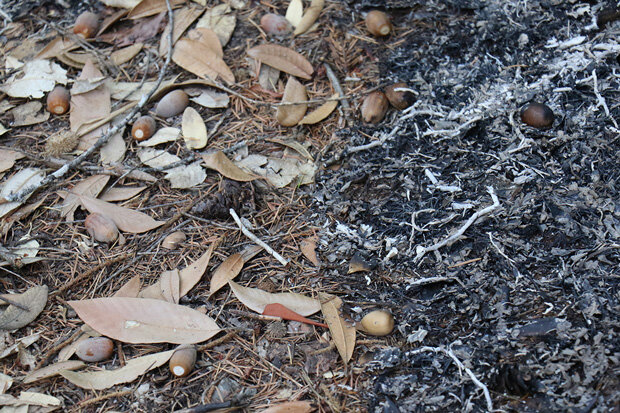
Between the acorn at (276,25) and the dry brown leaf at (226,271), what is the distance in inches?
52.0

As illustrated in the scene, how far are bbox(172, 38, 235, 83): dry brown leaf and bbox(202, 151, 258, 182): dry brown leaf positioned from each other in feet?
1.72

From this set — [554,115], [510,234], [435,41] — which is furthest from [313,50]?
[510,234]

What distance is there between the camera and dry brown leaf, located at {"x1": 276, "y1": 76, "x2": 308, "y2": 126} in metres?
2.46

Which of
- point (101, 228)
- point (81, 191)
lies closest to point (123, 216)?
point (101, 228)

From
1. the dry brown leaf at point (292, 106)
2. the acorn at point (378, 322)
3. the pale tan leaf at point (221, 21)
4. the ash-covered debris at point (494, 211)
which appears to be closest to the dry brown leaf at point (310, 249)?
the ash-covered debris at point (494, 211)

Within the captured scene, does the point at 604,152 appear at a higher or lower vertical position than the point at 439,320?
higher

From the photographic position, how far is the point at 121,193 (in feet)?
7.52

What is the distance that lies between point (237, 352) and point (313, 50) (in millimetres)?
1563

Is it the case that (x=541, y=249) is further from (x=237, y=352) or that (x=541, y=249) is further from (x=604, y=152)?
(x=237, y=352)

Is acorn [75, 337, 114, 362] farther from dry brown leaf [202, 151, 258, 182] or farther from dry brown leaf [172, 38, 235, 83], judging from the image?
dry brown leaf [172, 38, 235, 83]

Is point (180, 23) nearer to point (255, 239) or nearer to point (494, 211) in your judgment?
point (255, 239)

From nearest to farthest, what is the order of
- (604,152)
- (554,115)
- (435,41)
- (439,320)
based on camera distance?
(439,320), (604,152), (554,115), (435,41)

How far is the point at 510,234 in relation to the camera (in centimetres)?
186

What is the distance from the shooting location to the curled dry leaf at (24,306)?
6.24 ft
